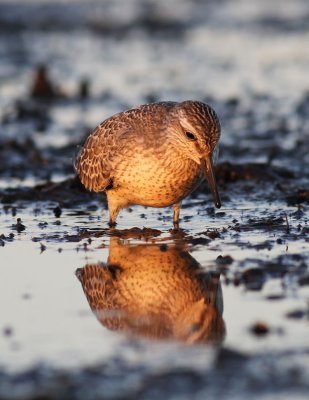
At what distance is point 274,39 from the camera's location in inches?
1013

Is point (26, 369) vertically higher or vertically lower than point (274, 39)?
lower

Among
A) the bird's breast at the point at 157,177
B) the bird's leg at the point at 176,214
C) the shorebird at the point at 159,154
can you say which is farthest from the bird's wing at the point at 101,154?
the bird's leg at the point at 176,214

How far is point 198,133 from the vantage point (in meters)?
9.60

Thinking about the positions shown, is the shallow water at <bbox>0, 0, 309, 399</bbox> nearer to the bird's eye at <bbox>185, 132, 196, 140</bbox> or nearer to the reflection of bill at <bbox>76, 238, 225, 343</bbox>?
the reflection of bill at <bbox>76, 238, 225, 343</bbox>

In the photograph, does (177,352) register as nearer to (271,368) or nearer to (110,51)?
(271,368)

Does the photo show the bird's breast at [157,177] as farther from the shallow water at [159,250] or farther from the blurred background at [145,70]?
the blurred background at [145,70]

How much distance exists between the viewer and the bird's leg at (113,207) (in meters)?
10.8

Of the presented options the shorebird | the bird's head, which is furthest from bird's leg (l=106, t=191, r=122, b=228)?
the bird's head

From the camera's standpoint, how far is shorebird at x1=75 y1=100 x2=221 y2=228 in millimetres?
9695

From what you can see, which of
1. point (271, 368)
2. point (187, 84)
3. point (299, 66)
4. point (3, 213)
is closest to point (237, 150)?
point (3, 213)

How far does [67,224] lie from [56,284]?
2.42 metres

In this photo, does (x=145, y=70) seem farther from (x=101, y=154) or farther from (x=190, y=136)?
(x=190, y=136)

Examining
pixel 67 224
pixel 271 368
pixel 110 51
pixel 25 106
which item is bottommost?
pixel 271 368

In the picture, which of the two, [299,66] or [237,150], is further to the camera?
[299,66]
